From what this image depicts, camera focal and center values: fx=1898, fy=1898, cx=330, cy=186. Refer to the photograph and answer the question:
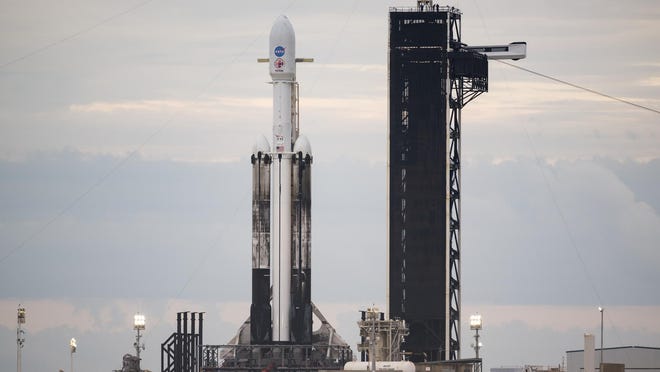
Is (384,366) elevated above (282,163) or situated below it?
below

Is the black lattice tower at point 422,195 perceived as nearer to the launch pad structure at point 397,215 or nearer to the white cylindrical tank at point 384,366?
the launch pad structure at point 397,215

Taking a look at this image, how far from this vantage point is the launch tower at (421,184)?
5778 inches

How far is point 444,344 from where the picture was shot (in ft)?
481

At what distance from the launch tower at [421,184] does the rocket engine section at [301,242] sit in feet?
27.6

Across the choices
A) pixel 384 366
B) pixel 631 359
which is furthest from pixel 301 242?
pixel 631 359

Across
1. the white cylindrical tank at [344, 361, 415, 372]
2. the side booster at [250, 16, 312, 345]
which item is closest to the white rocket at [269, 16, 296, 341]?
the side booster at [250, 16, 312, 345]

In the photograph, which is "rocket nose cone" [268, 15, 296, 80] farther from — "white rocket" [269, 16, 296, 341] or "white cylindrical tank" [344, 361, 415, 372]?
"white cylindrical tank" [344, 361, 415, 372]

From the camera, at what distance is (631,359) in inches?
6417

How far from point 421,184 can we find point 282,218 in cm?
1266

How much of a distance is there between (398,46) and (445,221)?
1407cm

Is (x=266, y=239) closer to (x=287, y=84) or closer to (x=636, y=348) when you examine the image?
(x=287, y=84)

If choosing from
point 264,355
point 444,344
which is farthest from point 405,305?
point 264,355

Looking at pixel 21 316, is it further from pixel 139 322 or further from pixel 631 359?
pixel 631 359

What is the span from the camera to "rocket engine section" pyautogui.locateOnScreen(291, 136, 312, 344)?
A: 141m
